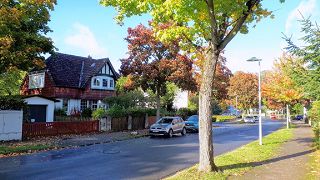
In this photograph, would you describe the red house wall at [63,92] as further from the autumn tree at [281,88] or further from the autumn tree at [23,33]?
the autumn tree at [281,88]

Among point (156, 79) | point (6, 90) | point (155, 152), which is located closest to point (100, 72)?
point (6, 90)

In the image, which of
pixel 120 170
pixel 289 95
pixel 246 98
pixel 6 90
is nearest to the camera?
pixel 120 170

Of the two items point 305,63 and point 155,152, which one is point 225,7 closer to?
point 305,63

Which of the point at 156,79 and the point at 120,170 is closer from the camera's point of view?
the point at 120,170

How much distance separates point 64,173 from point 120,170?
1.90m

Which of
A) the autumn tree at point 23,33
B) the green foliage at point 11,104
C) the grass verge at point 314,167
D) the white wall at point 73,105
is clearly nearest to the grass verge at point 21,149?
the green foliage at point 11,104

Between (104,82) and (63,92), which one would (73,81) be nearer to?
(63,92)

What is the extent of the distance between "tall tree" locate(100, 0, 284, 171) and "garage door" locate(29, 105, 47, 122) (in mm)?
20177

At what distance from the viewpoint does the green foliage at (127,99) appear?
41.2m

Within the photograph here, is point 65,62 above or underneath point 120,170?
above

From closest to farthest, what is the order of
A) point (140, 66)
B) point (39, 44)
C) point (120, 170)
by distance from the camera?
point (120, 170) < point (39, 44) < point (140, 66)

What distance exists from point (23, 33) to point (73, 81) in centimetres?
2286

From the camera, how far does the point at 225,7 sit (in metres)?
11.5

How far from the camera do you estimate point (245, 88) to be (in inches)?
3226
